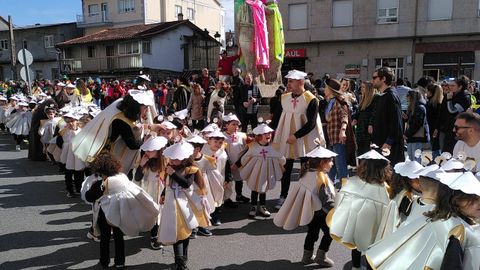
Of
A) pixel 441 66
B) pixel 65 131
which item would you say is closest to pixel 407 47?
pixel 441 66

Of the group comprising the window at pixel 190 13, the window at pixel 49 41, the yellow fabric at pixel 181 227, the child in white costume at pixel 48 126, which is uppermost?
the window at pixel 190 13

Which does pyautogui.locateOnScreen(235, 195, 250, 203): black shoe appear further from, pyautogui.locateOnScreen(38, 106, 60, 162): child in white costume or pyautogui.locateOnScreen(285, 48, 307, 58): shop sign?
pyautogui.locateOnScreen(285, 48, 307, 58): shop sign

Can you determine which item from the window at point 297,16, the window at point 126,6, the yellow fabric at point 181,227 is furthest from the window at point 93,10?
the yellow fabric at point 181,227

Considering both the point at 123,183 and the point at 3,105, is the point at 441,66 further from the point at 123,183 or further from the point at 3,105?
the point at 123,183

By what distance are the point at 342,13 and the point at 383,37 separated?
3.41m

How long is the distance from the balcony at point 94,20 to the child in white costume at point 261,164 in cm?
4240

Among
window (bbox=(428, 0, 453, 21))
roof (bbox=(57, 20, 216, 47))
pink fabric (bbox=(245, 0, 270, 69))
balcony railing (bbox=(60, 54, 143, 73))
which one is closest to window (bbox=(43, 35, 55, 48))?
balcony railing (bbox=(60, 54, 143, 73))

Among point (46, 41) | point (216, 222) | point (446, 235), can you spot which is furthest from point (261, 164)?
point (46, 41)

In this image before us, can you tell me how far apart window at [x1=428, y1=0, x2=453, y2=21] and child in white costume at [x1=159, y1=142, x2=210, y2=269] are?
28.1m

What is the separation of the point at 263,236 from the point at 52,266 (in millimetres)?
2421

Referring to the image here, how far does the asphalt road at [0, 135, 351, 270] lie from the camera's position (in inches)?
183

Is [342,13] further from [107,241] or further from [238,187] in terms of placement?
[107,241]

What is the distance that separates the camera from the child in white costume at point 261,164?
5.92 metres

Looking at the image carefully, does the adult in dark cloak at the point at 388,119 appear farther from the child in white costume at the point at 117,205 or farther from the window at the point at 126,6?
the window at the point at 126,6
